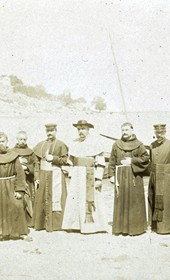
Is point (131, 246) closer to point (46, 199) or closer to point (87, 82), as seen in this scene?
point (46, 199)

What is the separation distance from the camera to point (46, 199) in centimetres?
685

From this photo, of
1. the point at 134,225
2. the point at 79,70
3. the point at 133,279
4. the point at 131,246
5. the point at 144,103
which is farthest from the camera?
the point at 144,103

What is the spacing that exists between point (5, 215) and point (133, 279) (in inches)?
94.1

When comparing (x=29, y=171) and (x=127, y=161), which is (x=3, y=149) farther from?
(x=127, y=161)

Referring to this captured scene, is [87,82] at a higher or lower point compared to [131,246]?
higher

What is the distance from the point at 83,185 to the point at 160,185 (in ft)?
4.19

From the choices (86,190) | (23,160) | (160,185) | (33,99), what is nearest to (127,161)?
(160,185)

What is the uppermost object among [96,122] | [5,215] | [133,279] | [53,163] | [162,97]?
[162,97]

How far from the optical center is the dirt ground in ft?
15.4

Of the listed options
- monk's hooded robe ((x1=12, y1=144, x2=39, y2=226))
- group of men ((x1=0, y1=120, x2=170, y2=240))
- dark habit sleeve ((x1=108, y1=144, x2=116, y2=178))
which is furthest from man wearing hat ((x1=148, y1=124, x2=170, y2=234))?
monk's hooded robe ((x1=12, y1=144, x2=39, y2=226))

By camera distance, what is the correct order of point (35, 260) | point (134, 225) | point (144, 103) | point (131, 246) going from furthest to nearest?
point (144, 103)
point (134, 225)
point (131, 246)
point (35, 260)

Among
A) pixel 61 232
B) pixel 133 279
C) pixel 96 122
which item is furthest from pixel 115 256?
pixel 96 122

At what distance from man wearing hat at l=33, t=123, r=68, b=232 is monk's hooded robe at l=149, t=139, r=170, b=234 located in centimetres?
152

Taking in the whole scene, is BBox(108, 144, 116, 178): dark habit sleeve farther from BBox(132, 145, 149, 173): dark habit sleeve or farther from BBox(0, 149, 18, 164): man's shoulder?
BBox(0, 149, 18, 164): man's shoulder
